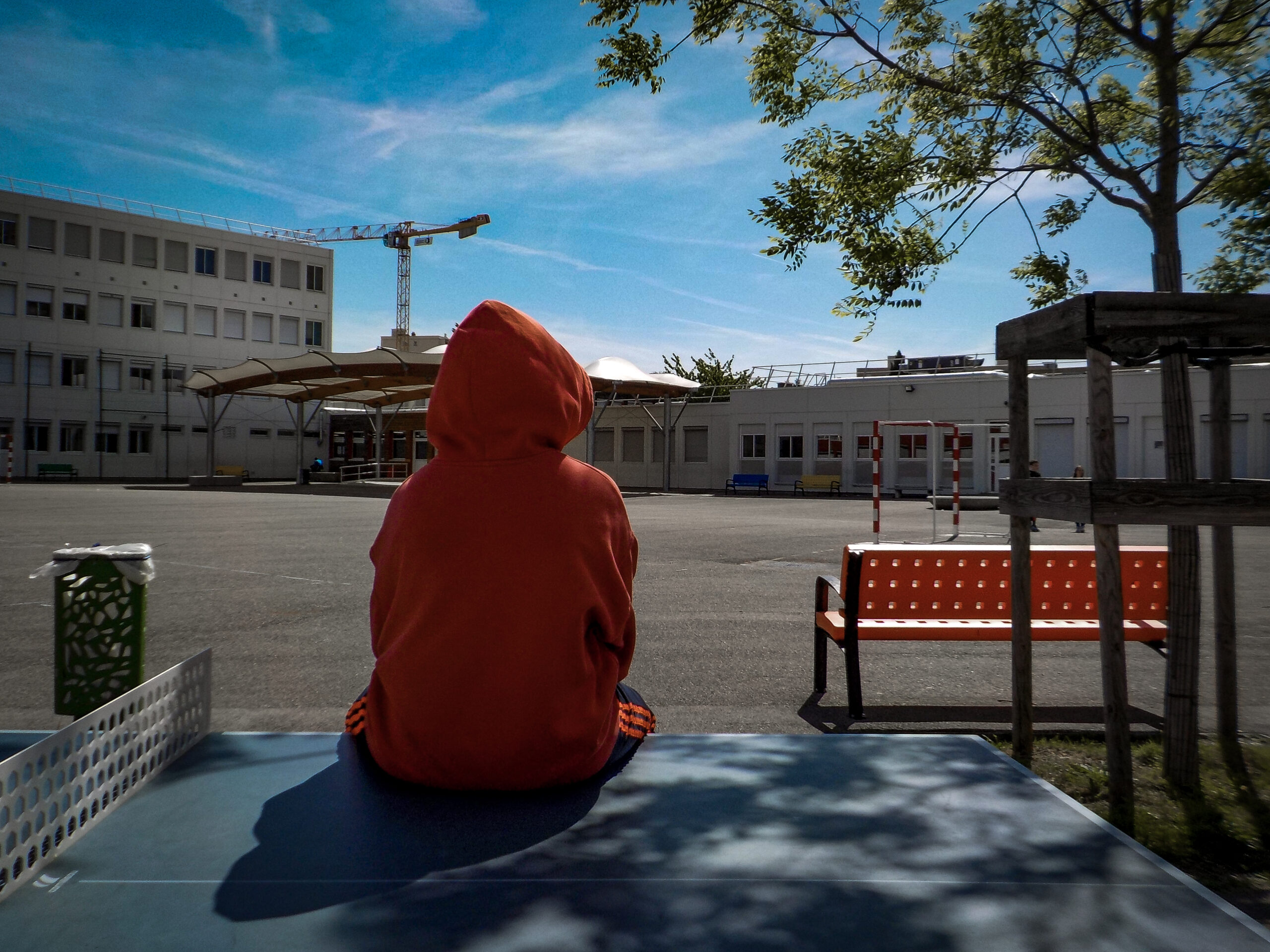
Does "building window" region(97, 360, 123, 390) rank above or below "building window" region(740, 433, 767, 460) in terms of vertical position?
above

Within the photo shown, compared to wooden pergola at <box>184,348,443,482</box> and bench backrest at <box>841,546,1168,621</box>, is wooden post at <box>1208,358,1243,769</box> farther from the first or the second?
wooden pergola at <box>184,348,443,482</box>

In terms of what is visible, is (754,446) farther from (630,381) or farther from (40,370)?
(40,370)

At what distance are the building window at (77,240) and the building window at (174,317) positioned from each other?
437cm

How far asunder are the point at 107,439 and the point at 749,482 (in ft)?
108

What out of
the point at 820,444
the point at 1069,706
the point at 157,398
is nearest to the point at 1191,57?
the point at 1069,706

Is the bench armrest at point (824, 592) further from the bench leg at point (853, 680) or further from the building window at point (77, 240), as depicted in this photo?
the building window at point (77, 240)

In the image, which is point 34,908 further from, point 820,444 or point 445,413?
point 820,444

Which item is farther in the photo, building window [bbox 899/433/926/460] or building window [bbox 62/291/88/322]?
building window [bbox 62/291/88/322]

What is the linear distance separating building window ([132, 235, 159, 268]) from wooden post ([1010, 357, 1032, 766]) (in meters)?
55.1

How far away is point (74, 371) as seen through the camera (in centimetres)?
4884

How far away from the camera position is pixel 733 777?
2988mm

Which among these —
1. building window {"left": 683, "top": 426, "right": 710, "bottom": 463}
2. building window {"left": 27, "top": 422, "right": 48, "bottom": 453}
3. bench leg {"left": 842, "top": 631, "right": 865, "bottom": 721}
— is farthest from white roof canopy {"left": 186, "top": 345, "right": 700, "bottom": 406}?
bench leg {"left": 842, "top": 631, "right": 865, "bottom": 721}

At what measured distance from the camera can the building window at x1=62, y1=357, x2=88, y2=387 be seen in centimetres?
4856

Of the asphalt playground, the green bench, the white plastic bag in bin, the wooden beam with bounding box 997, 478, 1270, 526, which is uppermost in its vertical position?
the green bench
